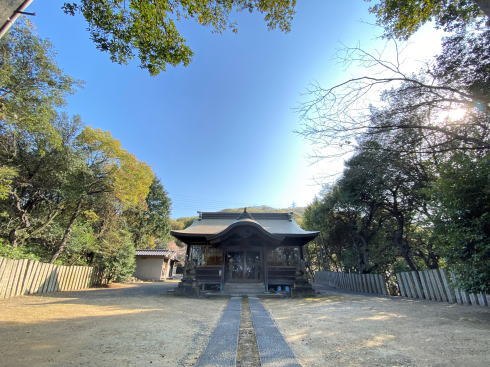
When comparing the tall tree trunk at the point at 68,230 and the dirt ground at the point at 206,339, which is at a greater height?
the tall tree trunk at the point at 68,230

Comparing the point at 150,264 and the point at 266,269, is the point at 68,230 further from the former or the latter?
the point at 150,264

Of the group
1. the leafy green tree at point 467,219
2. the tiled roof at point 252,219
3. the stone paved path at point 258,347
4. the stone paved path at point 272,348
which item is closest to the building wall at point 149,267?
the tiled roof at point 252,219

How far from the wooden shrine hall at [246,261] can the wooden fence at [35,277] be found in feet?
18.6

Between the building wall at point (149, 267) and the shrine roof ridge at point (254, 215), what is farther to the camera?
the building wall at point (149, 267)

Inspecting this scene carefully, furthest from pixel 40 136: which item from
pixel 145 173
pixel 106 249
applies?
pixel 106 249

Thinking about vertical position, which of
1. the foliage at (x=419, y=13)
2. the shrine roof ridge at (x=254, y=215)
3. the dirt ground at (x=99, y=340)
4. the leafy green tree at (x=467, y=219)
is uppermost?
the foliage at (x=419, y=13)

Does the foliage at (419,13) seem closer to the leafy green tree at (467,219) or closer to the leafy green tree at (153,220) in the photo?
the leafy green tree at (467,219)

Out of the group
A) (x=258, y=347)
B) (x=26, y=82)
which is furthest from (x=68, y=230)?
(x=258, y=347)

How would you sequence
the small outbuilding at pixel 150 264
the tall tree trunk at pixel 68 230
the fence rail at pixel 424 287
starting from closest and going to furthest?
the fence rail at pixel 424 287, the tall tree trunk at pixel 68 230, the small outbuilding at pixel 150 264

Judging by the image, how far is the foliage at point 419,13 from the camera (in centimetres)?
446

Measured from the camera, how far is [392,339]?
11.7 ft

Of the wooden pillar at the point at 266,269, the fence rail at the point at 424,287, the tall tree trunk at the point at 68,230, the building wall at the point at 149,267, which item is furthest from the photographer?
the building wall at the point at 149,267

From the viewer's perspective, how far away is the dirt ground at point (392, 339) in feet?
8.91

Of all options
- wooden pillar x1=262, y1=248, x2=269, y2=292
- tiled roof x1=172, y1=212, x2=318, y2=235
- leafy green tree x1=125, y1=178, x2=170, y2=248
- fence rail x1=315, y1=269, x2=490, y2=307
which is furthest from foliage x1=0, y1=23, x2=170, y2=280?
fence rail x1=315, y1=269, x2=490, y2=307
